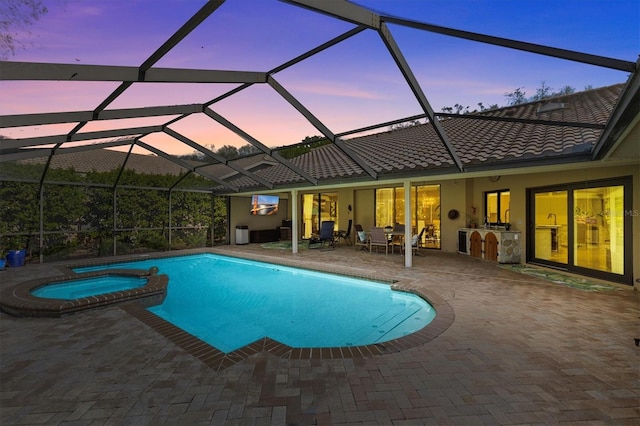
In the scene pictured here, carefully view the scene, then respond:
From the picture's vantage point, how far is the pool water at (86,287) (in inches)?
262

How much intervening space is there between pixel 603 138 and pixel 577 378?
323 centimetres

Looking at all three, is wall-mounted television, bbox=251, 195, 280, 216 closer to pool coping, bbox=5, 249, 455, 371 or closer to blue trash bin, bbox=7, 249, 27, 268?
blue trash bin, bbox=7, 249, 27, 268

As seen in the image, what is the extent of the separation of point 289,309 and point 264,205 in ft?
32.9

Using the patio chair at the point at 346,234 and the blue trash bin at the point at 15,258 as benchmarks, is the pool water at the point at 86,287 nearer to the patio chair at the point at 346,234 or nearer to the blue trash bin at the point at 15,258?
the blue trash bin at the point at 15,258

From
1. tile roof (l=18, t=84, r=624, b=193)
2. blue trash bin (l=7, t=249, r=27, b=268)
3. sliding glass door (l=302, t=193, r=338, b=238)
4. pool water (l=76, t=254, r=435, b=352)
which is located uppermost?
tile roof (l=18, t=84, r=624, b=193)

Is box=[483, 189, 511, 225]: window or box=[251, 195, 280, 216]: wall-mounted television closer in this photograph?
box=[483, 189, 511, 225]: window

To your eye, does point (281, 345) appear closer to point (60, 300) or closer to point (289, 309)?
point (289, 309)

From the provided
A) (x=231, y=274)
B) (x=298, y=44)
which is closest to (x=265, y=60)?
(x=298, y=44)

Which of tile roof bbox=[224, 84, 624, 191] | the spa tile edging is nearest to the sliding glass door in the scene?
tile roof bbox=[224, 84, 624, 191]

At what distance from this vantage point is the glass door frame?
5828 millimetres

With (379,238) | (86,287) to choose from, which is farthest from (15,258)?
(379,238)

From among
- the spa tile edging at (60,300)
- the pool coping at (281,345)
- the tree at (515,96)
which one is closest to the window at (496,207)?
the pool coping at (281,345)

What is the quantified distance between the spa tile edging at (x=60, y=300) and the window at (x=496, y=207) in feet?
30.2

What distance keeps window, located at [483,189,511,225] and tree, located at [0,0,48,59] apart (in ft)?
34.7
